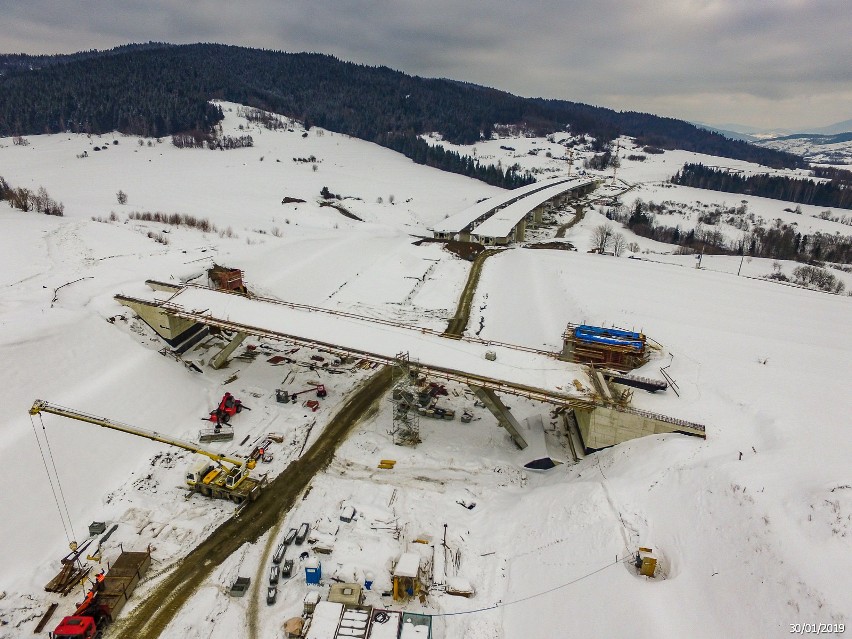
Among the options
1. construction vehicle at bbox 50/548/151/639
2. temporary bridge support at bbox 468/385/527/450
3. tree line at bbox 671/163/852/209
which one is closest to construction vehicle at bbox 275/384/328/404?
temporary bridge support at bbox 468/385/527/450

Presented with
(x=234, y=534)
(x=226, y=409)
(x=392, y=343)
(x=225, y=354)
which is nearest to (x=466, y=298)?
(x=392, y=343)

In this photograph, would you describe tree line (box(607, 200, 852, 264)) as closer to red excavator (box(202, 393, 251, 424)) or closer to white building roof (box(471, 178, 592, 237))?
white building roof (box(471, 178, 592, 237))

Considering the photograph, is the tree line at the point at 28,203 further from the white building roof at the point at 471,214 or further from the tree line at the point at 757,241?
the tree line at the point at 757,241

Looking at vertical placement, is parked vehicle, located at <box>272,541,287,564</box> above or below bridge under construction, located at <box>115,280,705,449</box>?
below

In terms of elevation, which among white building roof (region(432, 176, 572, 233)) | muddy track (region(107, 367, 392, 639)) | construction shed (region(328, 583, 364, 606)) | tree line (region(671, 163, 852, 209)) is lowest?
muddy track (region(107, 367, 392, 639))

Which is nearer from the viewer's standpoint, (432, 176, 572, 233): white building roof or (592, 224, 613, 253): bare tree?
(592, 224, 613, 253): bare tree

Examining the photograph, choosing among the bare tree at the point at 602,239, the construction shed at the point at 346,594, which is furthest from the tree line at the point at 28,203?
the bare tree at the point at 602,239
